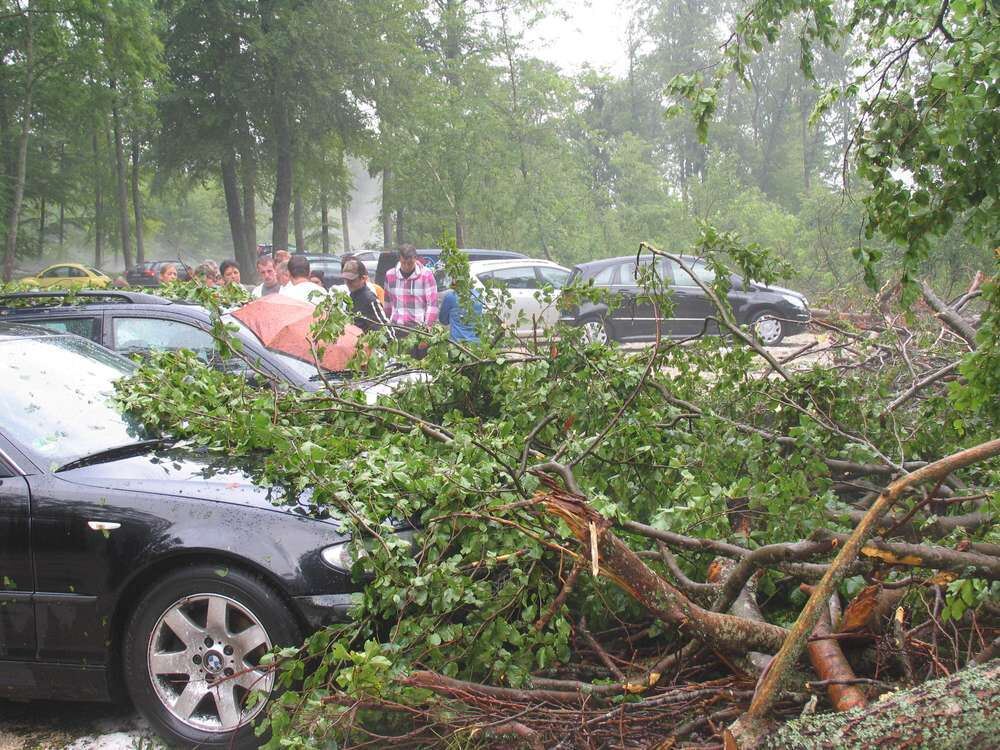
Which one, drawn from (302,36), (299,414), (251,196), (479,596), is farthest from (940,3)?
(251,196)

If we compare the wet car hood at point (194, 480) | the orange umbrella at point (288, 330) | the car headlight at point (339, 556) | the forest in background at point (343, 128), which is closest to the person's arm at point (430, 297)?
the orange umbrella at point (288, 330)

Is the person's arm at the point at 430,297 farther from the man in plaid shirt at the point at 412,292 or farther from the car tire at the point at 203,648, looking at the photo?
the car tire at the point at 203,648

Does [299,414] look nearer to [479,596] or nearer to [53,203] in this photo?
[479,596]

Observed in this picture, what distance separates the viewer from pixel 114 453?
3.95 m

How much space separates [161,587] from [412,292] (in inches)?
240

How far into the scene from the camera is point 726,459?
429cm

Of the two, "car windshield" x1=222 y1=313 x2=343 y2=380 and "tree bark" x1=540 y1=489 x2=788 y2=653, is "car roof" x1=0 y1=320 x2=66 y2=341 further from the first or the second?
"tree bark" x1=540 y1=489 x2=788 y2=653

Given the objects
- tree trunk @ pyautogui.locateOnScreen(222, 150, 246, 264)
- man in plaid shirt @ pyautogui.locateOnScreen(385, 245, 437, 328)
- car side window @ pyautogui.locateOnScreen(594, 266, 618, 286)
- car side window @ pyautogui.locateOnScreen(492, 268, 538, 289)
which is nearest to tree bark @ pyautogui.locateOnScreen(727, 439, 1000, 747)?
man in plaid shirt @ pyautogui.locateOnScreen(385, 245, 437, 328)

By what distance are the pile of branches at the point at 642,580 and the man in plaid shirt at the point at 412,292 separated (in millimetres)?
4833

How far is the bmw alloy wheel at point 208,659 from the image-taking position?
3408 mm

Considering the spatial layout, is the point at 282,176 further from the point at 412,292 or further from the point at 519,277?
the point at 412,292

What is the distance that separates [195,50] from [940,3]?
27.6 meters

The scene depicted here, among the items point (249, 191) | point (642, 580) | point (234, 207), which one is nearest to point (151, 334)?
point (642, 580)

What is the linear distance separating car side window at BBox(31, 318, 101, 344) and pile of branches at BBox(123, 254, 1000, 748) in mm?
2527
